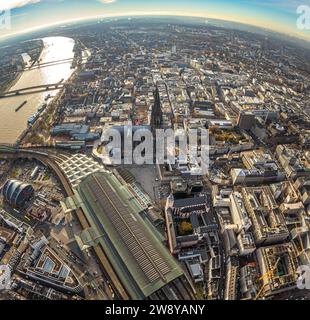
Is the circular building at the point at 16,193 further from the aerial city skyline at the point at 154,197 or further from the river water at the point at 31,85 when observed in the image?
the river water at the point at 31,85

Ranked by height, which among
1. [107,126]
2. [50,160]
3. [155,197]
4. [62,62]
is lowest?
[155,197]

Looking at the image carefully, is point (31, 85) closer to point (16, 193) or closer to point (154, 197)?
point (16, 193)

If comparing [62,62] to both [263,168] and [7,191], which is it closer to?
[7,191]

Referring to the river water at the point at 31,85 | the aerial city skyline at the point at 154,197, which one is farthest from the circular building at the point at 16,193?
the river water at the point at 31,85

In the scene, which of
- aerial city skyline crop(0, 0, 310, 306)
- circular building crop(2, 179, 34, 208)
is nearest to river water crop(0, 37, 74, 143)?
aerial city skyline crop(0, 0, 310, 306)
